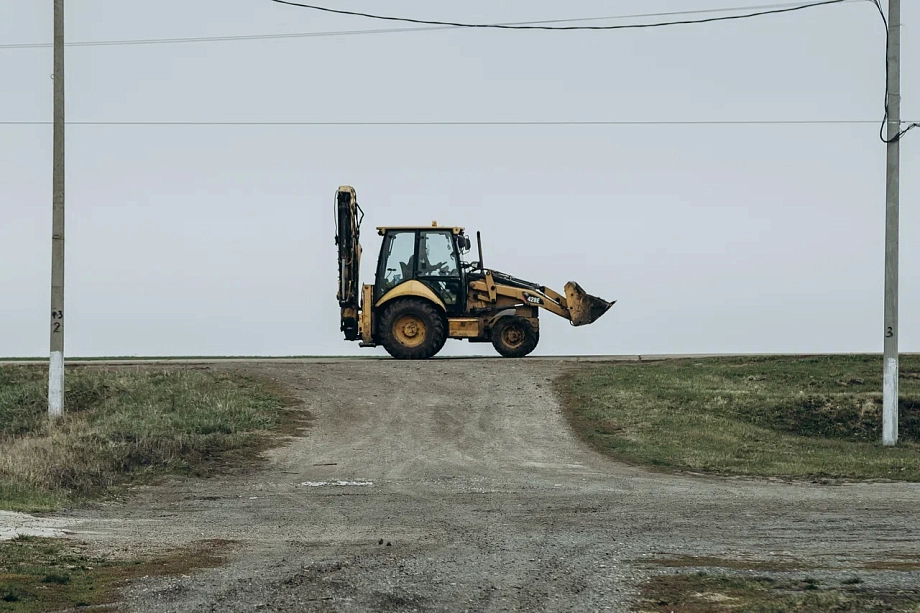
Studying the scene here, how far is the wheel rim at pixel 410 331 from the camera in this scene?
1182 inches

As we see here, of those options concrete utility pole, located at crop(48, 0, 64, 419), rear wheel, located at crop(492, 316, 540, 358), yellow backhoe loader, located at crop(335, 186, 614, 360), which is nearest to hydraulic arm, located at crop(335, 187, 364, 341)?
yellow backhoe loader, located at crop(335, 186, 614, 360)

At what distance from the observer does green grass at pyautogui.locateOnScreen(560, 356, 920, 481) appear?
813 inches

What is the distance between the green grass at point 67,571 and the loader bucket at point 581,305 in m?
19.1

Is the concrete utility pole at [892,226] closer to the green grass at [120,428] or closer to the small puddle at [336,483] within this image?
the small puddle at [336,483]

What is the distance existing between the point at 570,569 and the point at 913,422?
1614cm

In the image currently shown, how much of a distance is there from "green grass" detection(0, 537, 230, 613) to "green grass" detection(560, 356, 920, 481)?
11.2 m

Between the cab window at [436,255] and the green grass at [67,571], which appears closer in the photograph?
the green grass at [67,571]

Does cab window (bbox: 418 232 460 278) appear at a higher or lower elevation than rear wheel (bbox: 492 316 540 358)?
higher

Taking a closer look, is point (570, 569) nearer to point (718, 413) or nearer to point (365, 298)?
point (718, 413)

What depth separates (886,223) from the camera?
892 inches

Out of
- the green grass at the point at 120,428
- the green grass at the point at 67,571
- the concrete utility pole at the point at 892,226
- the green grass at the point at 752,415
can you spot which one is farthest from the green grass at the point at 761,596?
the concrete utility pole at the point at 892,226

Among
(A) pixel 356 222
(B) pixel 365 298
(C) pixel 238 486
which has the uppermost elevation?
(A) pixel 356 222

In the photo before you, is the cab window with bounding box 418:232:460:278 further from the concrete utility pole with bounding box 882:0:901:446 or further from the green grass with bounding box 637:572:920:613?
the green grass with bounding box 637:572:920:613

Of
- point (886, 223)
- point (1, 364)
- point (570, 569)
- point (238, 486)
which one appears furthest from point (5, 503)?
point (886, 223)
